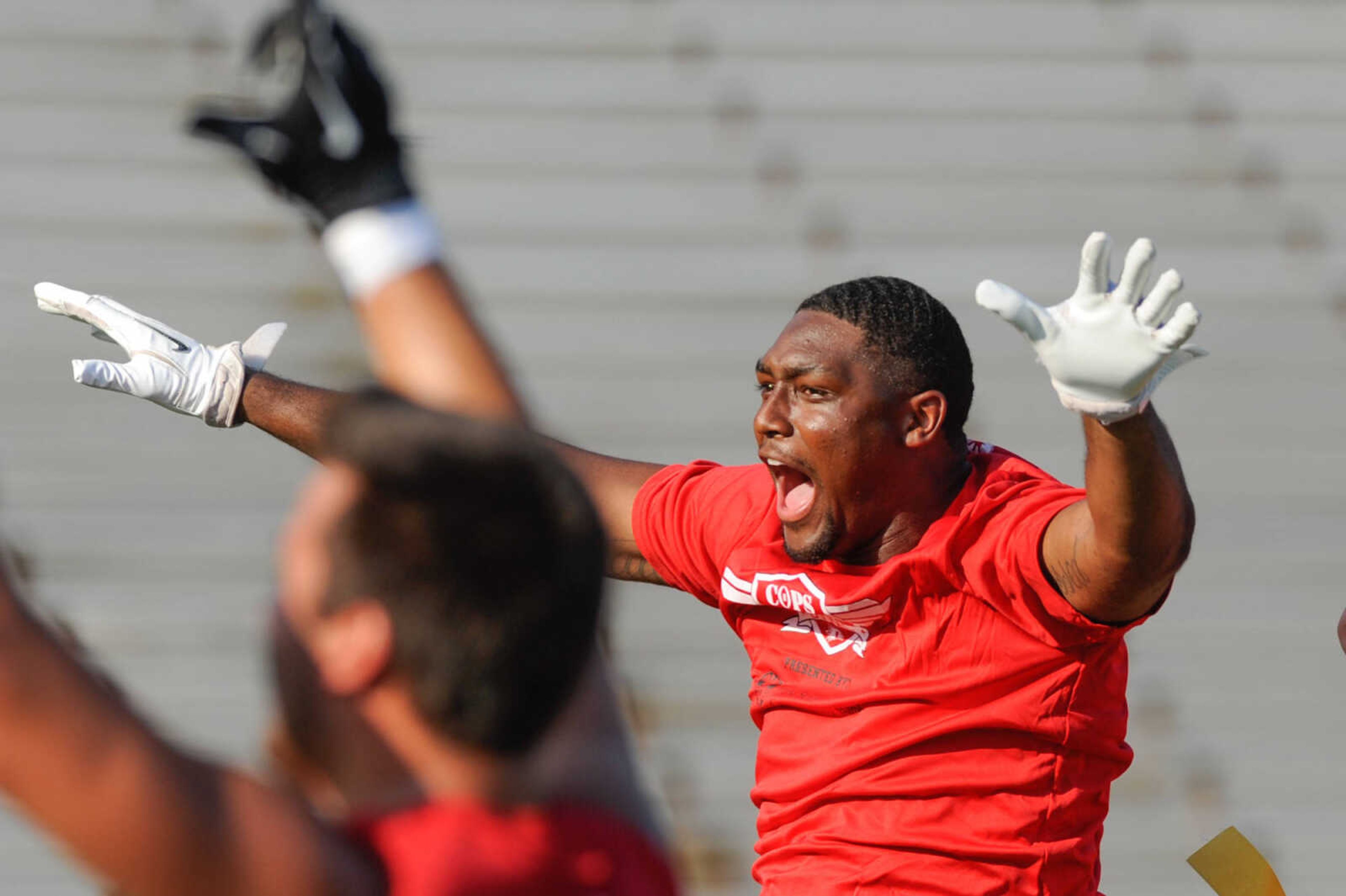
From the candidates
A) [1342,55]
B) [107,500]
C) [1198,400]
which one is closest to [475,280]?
[107,500]

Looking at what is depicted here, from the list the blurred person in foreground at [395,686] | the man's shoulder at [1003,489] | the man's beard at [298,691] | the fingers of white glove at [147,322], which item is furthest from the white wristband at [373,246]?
the fingers of white glove at [147,322]

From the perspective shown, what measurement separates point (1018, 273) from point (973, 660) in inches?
122

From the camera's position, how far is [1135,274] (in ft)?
6.92

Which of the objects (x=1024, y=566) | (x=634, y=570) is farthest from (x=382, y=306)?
(x=634, y=570)

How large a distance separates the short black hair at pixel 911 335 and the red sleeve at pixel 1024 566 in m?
0.26

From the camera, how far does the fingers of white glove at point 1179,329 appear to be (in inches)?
79.8

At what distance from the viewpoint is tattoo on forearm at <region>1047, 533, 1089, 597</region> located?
7.17 feet

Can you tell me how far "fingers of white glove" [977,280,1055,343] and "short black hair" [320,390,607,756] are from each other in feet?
Answer: 3.55

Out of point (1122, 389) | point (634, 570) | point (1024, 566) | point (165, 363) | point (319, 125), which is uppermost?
point (319, 125)

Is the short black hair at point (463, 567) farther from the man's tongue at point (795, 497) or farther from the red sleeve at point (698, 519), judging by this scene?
the red sleeve at point (698, 519)

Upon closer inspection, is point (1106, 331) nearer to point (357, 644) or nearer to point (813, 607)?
point (813, 607)

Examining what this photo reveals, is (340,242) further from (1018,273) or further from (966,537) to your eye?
(1018,273)

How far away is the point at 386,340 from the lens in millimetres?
1371

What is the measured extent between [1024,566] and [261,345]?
1648 mm
